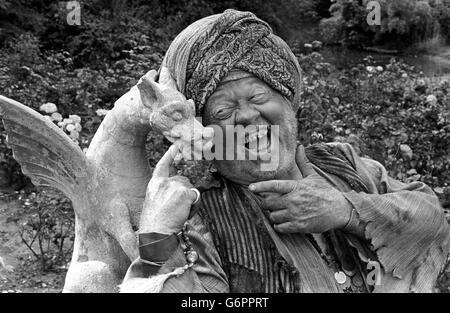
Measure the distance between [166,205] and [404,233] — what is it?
71 centimetres

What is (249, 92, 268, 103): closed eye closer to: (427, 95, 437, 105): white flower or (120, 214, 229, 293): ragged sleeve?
(120, 214, 229, 293): ragged sleeve

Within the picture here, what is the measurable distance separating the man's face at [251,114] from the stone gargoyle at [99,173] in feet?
0.49

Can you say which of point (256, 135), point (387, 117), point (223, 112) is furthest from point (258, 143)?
point (387, 117)

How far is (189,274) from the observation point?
6.41 ft

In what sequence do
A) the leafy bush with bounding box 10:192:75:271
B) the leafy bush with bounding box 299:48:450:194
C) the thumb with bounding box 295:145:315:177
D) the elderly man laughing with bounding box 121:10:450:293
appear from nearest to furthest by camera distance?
the elderly man laughing with bounding box 121:10:450:293
the thumb with bounding box 295:145:315:177
the leafy bush with bounding box 10:192:75:271
the leafy bush with bounding box 299:48:450:194

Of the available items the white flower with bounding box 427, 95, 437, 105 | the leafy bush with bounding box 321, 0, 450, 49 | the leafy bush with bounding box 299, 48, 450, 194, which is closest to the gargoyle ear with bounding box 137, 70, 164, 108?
the leafy bush with bounding box 299, 48, 450, 194

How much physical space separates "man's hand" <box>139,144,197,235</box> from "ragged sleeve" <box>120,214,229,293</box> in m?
0.08

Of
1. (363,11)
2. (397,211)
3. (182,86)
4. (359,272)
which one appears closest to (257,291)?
(359,272)

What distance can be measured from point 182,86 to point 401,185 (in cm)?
75

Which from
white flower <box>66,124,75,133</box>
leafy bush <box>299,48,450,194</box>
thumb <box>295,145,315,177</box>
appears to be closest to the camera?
thumb <box>295,145,315,177</box>

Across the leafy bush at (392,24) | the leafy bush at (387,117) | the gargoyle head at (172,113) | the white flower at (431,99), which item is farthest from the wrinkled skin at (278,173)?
the leafy bush at (392,24)

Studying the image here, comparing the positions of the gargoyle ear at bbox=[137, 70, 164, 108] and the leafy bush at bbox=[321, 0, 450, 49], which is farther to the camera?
the leafy bush at bbox=[321, 0, 450, 49]

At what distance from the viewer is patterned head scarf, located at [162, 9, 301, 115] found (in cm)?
205

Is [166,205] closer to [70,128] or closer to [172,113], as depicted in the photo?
[172,113]
